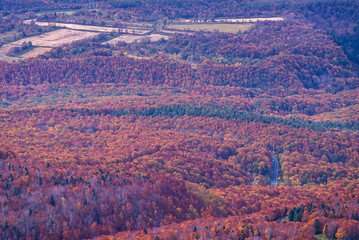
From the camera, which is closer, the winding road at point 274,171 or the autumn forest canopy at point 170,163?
the autumn forest canopy at point 170,163

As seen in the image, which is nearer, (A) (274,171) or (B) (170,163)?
(B) (170,163)

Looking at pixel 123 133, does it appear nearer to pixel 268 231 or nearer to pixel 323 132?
pixel 323 132

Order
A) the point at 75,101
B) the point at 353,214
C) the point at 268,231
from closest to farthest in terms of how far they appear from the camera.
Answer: the point at 268,231 → the point at 353,214 → the point at 75,101

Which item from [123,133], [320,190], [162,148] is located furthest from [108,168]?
[320,190]

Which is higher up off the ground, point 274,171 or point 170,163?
point 170,163

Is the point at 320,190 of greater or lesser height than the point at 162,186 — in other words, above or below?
below

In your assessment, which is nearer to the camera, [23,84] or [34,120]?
[34,120]

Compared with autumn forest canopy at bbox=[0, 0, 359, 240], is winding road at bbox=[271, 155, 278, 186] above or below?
below

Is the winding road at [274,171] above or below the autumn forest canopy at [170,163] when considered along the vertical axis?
below

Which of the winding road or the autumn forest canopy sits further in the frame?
the winding road

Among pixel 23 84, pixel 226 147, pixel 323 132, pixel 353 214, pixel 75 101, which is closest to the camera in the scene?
pixel 353 214
